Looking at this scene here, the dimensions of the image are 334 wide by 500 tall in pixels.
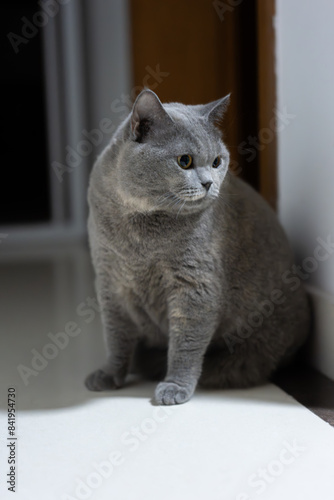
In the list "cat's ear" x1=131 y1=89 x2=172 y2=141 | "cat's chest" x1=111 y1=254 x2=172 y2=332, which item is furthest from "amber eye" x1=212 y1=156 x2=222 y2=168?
"cat's chest" x1=111 y1=254 x2=172 y2=332

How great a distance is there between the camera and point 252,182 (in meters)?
2.46

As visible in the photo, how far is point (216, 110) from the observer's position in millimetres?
1338

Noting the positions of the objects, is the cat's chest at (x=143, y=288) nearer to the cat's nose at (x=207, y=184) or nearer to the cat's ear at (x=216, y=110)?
the cat's nose at (x=207, y=184)

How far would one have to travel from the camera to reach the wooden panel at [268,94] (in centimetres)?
179

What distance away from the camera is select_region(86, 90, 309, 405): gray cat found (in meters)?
1.27

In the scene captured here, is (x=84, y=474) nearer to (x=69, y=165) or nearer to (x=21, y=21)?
(x=69, y=165)

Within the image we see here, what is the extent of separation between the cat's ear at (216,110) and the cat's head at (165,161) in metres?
0.04

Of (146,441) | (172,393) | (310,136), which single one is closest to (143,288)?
(172,393)

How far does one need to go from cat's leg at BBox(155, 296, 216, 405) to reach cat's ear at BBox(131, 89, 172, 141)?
14.7 inches

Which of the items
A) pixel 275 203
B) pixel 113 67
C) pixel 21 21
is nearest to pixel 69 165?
pixel 113 67

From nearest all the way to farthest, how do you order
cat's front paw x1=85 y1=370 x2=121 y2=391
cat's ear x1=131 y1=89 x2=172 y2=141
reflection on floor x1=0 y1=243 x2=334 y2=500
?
reflection on floor x1=0 y1=243 x2=334 y2=500
cat's ear x1=131 y1=89 x2=172 y2=141
cat's front paw x1=85 y1=370 x2=121 y2=391

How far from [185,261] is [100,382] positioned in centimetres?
36

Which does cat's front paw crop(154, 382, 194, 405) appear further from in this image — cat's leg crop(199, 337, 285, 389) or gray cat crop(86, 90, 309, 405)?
cat's leg crop(199, 337, 285, 389)

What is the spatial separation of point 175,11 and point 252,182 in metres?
0.71
